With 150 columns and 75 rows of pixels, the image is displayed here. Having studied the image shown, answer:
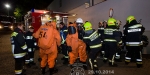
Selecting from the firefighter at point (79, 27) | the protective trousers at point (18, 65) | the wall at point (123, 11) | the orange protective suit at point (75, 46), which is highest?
the wall at point (123, 11)

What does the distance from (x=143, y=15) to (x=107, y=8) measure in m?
3.02

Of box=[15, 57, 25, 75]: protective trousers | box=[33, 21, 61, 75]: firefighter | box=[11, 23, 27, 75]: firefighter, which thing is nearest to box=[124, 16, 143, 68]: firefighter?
box=[33, 21, 61, 75]: firefighter

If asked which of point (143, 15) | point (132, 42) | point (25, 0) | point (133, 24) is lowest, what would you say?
point (132, 42)

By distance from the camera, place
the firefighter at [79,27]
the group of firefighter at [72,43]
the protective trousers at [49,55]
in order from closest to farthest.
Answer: the group of firefighter at [72,43] < the protective trousers at [49,55] < the firefighter at [79,27]

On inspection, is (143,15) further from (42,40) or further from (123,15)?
(42,40)

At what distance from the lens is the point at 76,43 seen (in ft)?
15.8

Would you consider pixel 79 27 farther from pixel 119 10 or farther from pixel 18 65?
pixel 119 10

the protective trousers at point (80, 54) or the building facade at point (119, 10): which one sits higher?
the building facade at point (119, 10)

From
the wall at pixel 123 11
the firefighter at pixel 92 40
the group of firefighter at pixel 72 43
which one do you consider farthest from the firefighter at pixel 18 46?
the wall at pixel 123 11

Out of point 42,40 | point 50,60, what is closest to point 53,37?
point 42,40

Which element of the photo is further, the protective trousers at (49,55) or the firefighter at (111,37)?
the firefighter at (111,37)

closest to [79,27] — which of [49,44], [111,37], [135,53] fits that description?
[111,37]

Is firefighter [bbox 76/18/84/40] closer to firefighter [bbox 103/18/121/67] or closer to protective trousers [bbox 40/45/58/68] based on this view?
firefighter [bbox 103/18/121/67]

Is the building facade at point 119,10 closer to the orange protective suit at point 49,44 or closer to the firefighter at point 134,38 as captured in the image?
the firefighter at point 134,38
